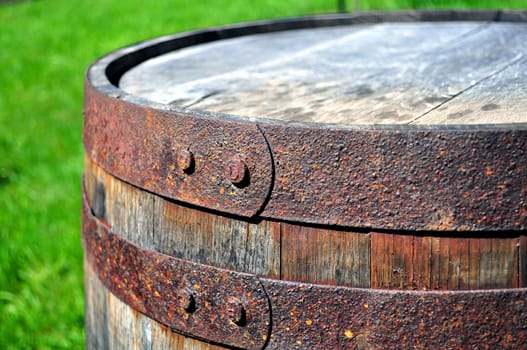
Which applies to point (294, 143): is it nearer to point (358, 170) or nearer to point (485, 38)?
point (358, 170)

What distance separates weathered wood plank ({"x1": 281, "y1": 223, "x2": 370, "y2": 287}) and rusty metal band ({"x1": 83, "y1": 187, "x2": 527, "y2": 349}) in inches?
1.0

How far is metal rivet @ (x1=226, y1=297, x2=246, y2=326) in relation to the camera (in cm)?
116

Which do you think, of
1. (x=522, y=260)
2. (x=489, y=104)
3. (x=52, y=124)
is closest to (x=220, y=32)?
(x=489, y=104)

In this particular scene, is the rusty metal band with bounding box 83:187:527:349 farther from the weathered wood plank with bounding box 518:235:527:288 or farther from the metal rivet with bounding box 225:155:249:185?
the metal rivet with bounding box 225:155:249:185

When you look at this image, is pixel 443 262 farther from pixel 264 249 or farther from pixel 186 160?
pixel 186 160

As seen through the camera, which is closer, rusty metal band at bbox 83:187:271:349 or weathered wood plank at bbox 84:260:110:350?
rusty metal band at bbox 83:187:271:349

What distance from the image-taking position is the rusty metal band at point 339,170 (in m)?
1.03

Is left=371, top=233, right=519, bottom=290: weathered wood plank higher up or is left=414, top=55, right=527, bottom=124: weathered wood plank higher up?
left=414, top=55, right=527, bottom=124: weathered wood plank

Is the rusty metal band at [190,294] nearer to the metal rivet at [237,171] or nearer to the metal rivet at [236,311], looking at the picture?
the metal rivet at [236,311]

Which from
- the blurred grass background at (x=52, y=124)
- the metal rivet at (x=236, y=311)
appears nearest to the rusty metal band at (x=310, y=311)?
the metal rivet at (x=236, y=311)

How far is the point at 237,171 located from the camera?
1.13m

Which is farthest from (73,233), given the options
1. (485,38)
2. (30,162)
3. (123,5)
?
(123,5)

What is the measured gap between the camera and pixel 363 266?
3.65 ft

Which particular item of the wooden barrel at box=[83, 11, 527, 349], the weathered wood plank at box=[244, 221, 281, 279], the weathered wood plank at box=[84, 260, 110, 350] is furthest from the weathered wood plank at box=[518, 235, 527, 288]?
the weathered wood plank at box=[84, 260, 110, 350]
